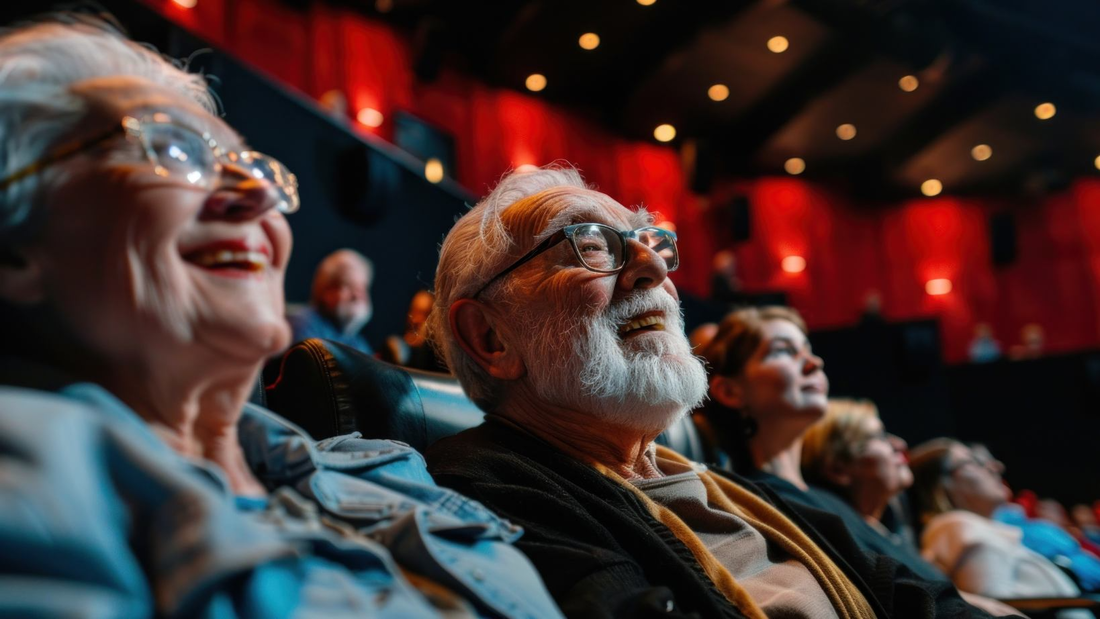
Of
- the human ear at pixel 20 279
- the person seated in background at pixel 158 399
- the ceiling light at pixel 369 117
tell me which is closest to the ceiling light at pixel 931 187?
the ceiling light at pixel 369 117

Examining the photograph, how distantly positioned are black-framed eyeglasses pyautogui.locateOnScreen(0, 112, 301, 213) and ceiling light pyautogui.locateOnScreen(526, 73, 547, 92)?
27.1ft

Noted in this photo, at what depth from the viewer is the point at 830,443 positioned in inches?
106

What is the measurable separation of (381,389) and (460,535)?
19.5 inches

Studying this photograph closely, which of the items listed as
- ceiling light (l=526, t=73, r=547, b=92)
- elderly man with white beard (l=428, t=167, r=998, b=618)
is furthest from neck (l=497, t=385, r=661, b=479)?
ceiling light (l=526, t=73, r=547, b=92)

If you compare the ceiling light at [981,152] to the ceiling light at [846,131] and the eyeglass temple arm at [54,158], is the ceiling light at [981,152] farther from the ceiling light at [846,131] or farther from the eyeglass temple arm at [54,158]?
the eyeglass temple arm at [54,158]

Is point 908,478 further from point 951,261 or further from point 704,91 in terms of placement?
point 951,261

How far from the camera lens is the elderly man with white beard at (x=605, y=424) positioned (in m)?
1.15

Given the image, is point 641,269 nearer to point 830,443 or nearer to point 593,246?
point 593,246

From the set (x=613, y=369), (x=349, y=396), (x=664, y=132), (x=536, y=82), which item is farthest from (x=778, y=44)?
(x=349, y=396)

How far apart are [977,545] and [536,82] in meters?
7.11

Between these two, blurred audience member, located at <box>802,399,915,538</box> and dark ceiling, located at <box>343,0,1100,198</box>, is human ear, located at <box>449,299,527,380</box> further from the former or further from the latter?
dark ceiling, located at <box>343,0,1100,198</box>

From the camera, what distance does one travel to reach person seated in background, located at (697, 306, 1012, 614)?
86.0 inches

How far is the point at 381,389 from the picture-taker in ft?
4.36

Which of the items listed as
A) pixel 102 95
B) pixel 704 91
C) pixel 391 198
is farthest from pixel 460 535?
pixel 704 91
